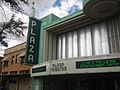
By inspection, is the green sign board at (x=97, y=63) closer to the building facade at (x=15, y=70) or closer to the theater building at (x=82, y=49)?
the theater building at (x=82, y=49)

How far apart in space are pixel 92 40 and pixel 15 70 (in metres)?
15.9

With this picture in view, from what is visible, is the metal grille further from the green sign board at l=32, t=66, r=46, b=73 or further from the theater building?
the green sign board at l=32, t=66, r=46, b=73

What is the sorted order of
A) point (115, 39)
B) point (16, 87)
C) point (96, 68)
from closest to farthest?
point (96, 68), point (115, 39), point (16, 87)

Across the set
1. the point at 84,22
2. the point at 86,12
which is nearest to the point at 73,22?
the point at 84,22

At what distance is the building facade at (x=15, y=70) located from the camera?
21984 mm

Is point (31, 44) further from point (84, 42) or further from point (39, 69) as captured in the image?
point (84, 42)

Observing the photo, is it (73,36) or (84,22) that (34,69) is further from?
(84,22)

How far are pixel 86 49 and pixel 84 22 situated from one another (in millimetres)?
2248

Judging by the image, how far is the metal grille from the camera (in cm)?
1215

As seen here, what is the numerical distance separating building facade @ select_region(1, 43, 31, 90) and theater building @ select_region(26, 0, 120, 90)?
6033 mm

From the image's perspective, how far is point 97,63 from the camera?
9.70 metres

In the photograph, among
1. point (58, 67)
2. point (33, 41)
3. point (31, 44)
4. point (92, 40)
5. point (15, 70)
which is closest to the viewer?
point (58, 67)

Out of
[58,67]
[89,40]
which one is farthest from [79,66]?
[89,40]

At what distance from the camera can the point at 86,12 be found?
478 inches
